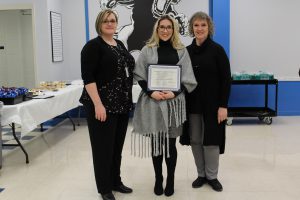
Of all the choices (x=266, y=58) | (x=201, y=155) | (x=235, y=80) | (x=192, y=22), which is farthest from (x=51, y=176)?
(x=266, y=58)

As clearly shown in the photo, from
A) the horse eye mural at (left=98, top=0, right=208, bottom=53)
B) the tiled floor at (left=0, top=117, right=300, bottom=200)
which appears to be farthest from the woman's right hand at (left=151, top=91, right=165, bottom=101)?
the horse eye mural at (left=98, top=0, right=208, bottom=53)

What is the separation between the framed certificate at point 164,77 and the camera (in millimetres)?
2721

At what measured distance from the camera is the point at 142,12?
6.02 metres

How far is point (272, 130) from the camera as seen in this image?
5.28 metres

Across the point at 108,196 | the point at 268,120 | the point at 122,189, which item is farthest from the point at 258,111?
the point at 108,196

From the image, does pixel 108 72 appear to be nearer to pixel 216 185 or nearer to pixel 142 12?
pixel 216 185

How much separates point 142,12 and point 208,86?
3453 millimetres

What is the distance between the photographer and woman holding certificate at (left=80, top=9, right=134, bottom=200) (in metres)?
2.62

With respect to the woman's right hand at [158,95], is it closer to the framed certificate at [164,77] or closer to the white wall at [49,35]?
the framed certificate at [164,77]

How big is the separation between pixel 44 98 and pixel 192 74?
2.14 m

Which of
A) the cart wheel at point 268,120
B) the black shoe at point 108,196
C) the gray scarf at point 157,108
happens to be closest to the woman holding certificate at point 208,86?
the gray scarf at point 157,108

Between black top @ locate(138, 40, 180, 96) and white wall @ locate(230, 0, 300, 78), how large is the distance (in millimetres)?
3551

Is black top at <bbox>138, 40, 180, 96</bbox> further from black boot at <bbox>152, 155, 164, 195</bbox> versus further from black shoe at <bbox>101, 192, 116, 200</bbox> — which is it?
black shoe at <bbox>101, 192, 116, 200</bbox>

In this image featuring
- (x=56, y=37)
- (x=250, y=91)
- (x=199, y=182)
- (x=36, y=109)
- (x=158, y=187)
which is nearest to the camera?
(x=158, y=187)
